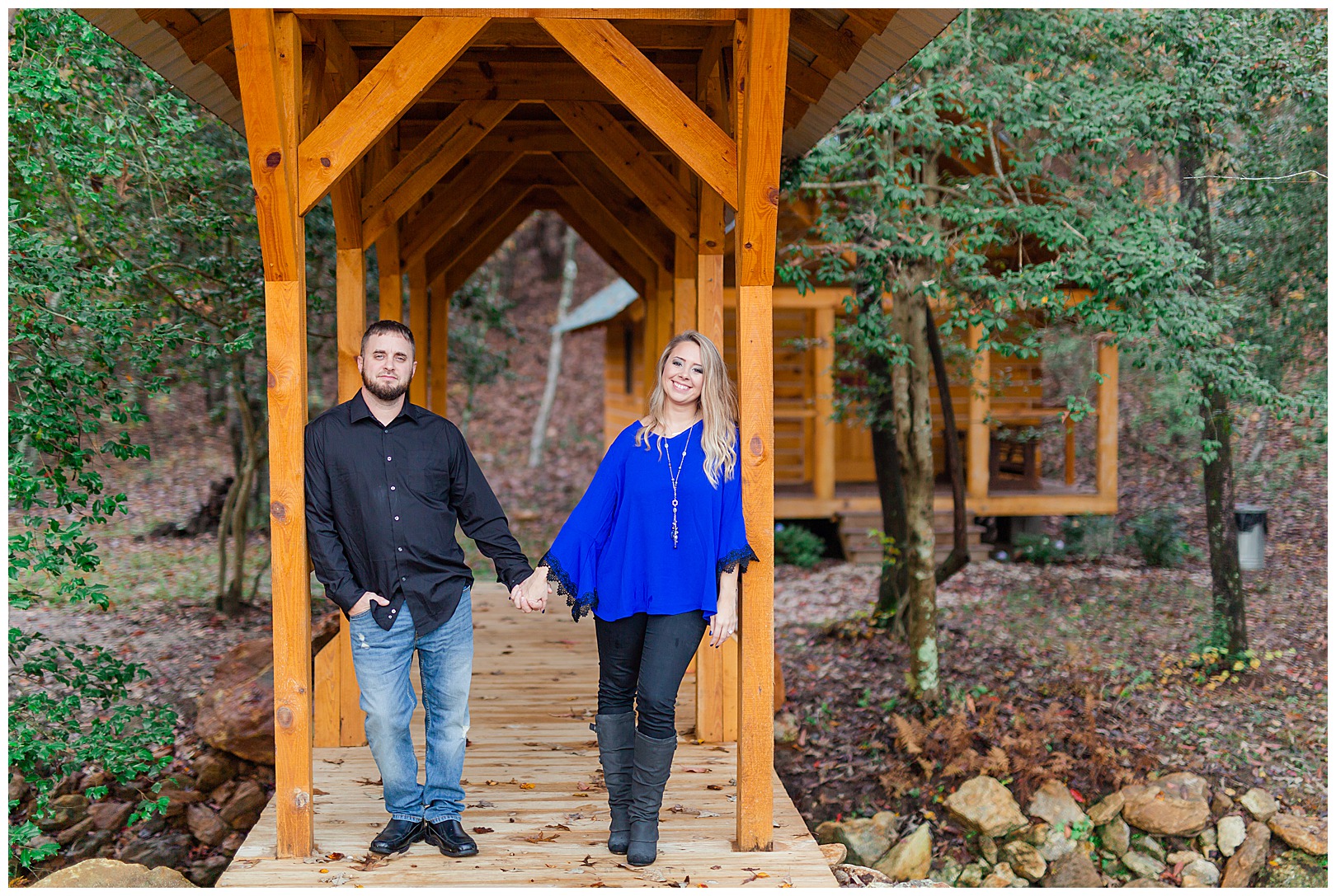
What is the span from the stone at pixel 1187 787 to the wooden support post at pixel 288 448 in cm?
583

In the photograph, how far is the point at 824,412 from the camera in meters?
11.9

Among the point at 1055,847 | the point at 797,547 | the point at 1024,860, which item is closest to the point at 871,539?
the point at 797,547

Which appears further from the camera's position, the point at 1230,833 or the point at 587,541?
the point at 1230,833

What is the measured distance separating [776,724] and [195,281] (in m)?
5.21

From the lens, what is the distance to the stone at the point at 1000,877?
21.1 feet

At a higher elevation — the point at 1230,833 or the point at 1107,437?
the point at 1107,437

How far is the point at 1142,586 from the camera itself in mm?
11469

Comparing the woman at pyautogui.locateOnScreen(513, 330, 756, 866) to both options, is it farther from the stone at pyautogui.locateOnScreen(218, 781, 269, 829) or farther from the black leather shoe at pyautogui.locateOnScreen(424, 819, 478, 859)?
the stone at pyautogui.locateOnScreen(218, 781, 269, 829)

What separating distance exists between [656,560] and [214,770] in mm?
4641

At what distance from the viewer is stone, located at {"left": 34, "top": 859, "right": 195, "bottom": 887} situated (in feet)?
13.8

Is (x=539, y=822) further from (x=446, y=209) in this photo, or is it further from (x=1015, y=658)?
(x=1015, y=658)

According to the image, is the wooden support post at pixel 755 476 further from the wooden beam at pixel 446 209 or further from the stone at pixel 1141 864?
the stone at pixel 1141 864

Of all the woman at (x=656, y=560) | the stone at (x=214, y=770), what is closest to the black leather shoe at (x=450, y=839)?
the woman at (x=656, y=560)

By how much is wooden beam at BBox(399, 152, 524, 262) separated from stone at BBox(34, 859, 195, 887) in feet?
11.2
